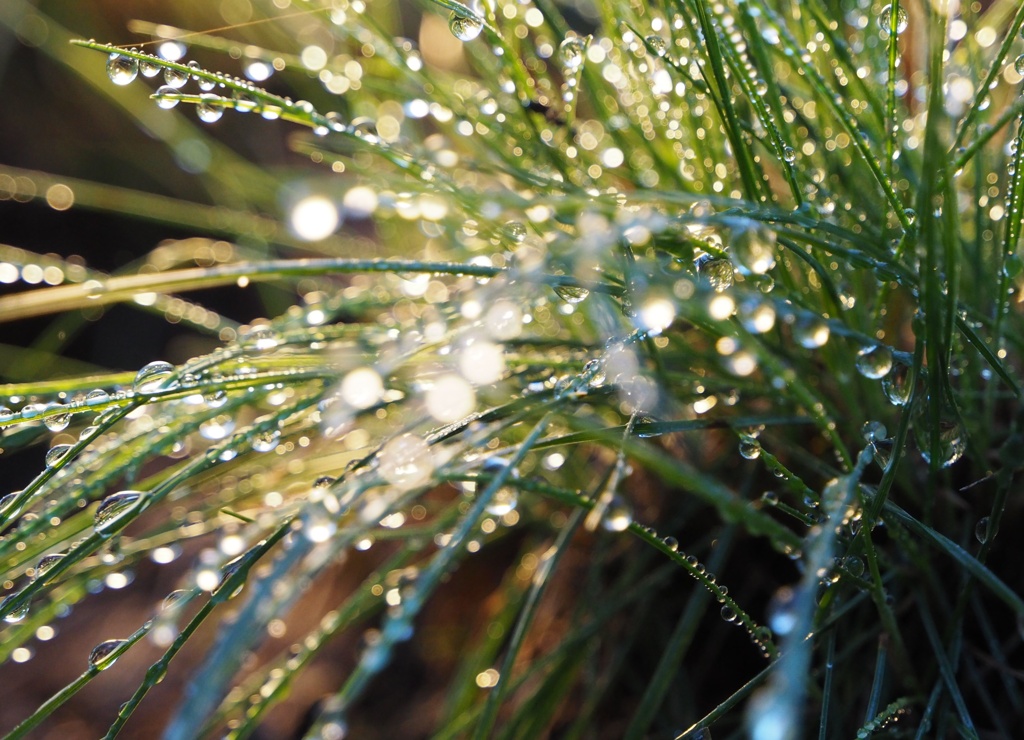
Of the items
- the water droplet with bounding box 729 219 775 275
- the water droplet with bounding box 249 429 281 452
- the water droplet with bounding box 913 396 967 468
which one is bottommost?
the water droplet with bounding box 913 396 967 468

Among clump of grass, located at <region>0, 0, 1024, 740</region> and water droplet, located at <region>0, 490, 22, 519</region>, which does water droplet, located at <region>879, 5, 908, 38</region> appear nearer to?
clump of grass, located at <region>0, 0, 1024, 740</region>

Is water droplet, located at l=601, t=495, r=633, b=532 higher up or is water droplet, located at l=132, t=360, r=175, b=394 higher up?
water droplet, located at l=132, t=360, r=175, b=394

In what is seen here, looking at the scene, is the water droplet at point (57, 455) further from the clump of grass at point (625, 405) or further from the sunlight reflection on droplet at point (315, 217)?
the sunlight reflection on droplet at point (315, 217)

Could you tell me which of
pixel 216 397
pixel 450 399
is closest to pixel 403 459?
pixel 450 399

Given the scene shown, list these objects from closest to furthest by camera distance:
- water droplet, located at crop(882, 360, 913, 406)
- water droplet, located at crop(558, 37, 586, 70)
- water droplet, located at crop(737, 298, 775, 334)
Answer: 1. water droplet, located at crop(737, 298, 775, 334)
2. water droplet, located at crop(882, 360, 913, 406)
3. water droplet, located at crop(558, 37, 586, 70)

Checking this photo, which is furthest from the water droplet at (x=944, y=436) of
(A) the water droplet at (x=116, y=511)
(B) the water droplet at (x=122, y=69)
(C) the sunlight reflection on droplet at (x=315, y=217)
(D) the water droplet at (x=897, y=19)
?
(B) the water droplet at (x=122, y=69)

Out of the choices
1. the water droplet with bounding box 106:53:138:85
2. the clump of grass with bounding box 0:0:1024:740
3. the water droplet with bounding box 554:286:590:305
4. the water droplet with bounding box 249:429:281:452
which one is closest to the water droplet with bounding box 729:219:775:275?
the clump of grass with bounding box 0:0:1024:740

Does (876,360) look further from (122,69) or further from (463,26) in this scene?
(122,69)
